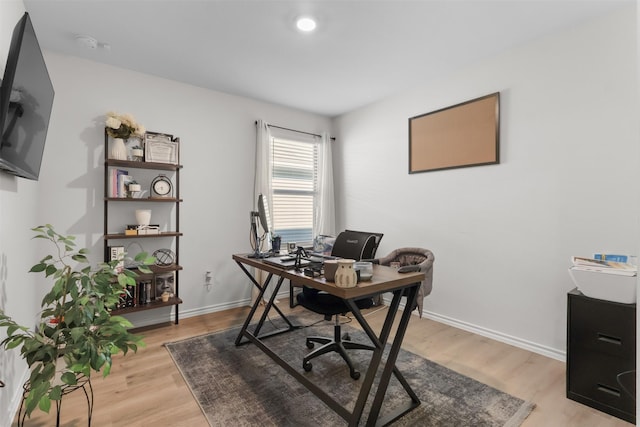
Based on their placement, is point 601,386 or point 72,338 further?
point 601,386

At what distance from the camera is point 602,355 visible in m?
1.84

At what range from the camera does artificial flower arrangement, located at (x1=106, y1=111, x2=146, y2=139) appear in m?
2.70

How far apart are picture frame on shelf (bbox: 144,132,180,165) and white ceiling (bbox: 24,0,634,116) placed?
660 mm

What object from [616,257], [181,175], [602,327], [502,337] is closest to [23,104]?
[181,175]

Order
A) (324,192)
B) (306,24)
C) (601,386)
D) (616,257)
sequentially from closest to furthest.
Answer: (601,386), (616,257), (306,24), (324,192)

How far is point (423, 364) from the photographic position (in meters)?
2.35

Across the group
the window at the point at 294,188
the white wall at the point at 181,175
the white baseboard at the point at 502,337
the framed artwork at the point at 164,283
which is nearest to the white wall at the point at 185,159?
the white wall at the point at 181,175

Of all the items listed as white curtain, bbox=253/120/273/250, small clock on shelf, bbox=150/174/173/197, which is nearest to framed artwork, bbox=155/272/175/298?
small clock on shelf, bbox=150/174/173/197

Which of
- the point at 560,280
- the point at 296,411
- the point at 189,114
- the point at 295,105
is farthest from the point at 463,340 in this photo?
the point at 189,114

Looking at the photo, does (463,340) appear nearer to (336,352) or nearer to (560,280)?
(560,280)

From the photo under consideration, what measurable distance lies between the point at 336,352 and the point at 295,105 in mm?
2998

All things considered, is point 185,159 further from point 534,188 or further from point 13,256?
point 534,188

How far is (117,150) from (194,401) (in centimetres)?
224

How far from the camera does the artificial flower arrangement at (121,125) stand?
2.70 m
